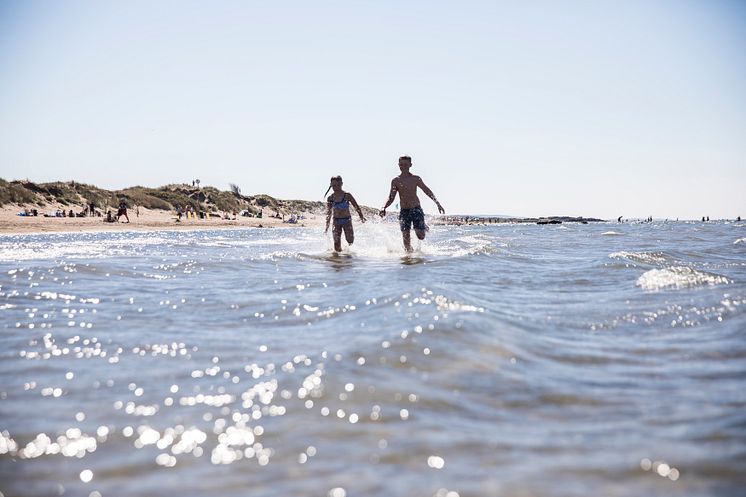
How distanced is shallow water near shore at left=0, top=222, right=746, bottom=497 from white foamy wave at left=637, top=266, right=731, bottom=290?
0.87 metres

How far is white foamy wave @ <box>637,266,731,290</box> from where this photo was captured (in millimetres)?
6906

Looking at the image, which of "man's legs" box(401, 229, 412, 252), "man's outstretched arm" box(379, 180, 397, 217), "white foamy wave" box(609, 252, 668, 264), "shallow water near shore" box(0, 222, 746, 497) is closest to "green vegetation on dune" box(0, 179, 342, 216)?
"man's outstretched arm" box(379, 180, 397, 217)

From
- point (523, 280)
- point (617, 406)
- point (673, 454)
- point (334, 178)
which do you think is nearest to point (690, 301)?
point (523, 280)

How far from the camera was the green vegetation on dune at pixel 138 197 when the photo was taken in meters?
40.2

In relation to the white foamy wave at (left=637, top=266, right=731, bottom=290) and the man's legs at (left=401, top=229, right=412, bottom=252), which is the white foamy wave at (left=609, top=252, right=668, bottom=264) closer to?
the white foamy wave at (left=637, top=266, right=731, bottom=290)

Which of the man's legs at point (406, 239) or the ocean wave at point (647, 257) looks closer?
the ocean wave at point (647, 257)

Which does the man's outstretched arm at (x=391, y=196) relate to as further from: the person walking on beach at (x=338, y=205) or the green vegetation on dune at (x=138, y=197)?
the green vegetation on dune at (x=138, y=197)

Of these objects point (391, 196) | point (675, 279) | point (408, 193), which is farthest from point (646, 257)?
point (391, 196)

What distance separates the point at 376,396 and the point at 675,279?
609 cm

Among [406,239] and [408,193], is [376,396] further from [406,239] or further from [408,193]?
[406,239]

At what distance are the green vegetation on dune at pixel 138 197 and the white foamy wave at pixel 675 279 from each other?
4124 centimetres

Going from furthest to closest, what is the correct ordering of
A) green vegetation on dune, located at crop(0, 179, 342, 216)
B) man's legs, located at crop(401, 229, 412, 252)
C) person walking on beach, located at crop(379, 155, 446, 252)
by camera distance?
1. green vegetation on dune, located at crop(0, 179, 342, 216)
2. man's legs, located at crop(401, 229, 412, 252)
3. person walking on beach, located at crop(379, 155, 446, 252)

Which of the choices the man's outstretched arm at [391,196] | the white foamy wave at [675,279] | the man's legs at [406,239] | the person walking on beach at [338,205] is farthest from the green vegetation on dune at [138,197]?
the white foamy wave at [675,279]

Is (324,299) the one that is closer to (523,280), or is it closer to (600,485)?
(523,280)
